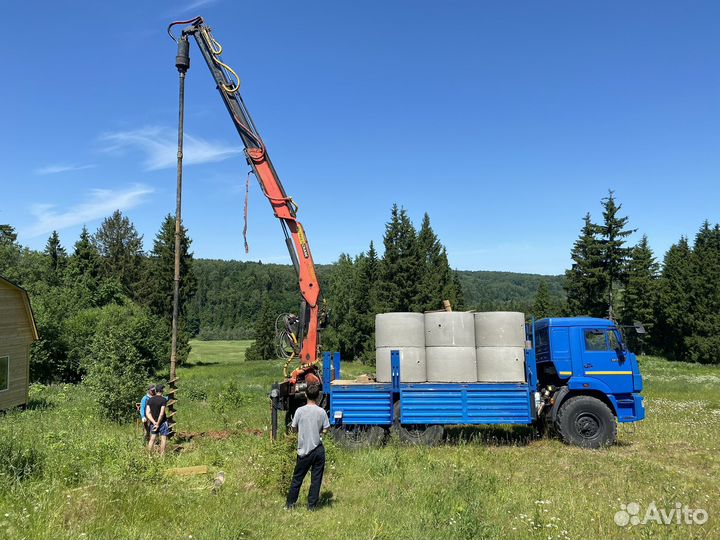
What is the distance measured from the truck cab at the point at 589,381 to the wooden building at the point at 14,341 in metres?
20.0

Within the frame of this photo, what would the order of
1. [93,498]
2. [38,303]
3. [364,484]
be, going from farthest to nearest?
[38,303] < [364,484] < [93,498]

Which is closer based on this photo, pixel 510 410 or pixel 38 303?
pixel 510 410

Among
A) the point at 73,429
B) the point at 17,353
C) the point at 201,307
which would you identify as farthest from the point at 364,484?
the point at 201,307

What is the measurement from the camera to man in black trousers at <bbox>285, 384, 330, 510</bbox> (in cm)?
739

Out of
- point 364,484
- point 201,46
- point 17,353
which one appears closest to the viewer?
point 364,484

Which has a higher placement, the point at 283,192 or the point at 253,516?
the point at 283,192

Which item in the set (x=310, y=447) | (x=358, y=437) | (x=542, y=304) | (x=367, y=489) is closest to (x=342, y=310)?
(x=542, y=304)

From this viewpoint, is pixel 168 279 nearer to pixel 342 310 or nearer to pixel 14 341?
pixel 342 310

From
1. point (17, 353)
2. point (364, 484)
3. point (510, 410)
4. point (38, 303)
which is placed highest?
point (38, 303)

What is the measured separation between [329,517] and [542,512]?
298cm

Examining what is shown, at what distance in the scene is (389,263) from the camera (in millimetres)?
54719

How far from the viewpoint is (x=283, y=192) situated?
14.4m

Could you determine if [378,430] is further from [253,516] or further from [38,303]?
[38,303]

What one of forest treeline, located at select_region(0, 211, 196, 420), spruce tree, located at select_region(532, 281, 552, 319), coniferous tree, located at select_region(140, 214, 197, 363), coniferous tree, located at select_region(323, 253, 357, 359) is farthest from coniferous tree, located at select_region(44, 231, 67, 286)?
spruce tree, located at select_region(532, 281, 552, 319)
